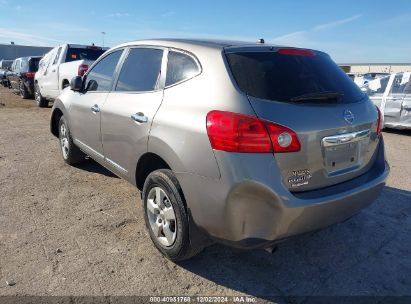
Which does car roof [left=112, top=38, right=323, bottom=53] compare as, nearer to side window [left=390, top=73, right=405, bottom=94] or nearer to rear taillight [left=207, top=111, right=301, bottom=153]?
rear taillight [left=207, top=111, right=301, bottom=153]

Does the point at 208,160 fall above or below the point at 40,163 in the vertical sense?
above

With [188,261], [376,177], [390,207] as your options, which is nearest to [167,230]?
[188,261]

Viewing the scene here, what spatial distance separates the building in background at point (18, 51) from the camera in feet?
177

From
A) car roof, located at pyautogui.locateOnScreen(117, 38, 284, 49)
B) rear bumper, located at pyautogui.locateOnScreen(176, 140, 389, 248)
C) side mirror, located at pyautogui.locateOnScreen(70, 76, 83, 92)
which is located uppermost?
car roof, located at pyautogui.locateOnScreen(117, 38, 284, 49)

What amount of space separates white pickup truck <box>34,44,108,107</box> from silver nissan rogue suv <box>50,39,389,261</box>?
7.04 metres

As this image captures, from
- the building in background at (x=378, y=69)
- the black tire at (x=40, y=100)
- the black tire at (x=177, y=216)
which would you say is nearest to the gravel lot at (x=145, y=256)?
the black tire at (x=177, y=216)

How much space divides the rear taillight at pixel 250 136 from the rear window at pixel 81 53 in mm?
9338

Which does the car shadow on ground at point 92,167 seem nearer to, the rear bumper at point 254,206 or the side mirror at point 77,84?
the side mirror at point 77,84

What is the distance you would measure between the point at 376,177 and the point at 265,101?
1.27 meters

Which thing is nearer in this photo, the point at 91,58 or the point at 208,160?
the point at 208,160

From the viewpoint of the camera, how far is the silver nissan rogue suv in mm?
2486

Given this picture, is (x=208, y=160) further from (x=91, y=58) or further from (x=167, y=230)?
(x=91, y=58)

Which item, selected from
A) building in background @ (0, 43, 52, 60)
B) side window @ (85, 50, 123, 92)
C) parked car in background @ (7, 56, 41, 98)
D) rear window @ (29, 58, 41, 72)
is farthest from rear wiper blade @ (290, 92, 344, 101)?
building in background @ (0, 43, 52, 60)

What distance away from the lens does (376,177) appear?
123 inches
